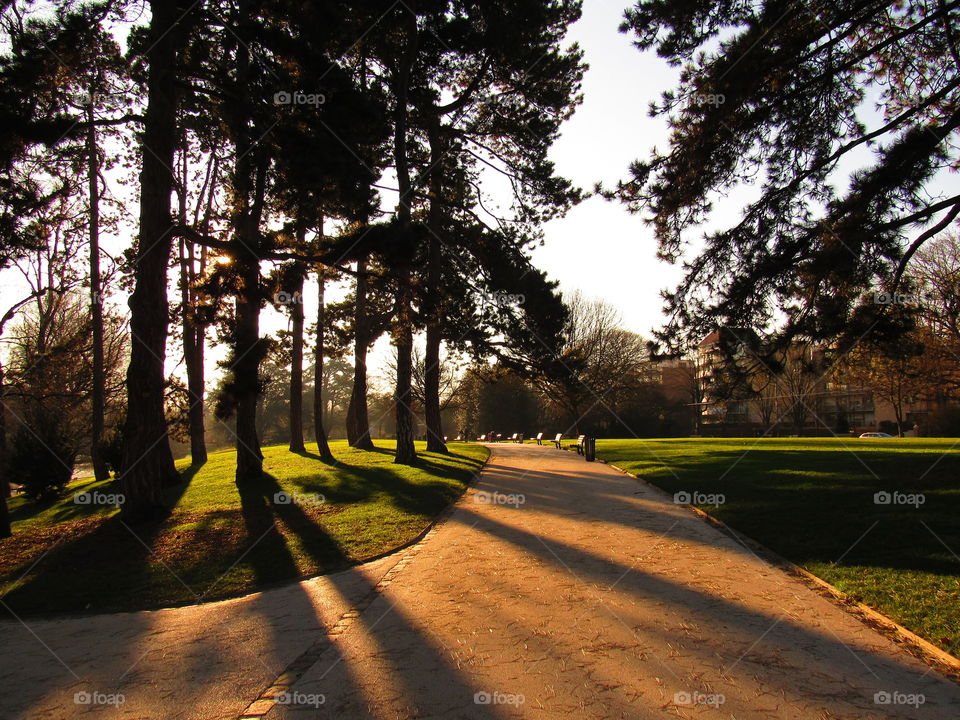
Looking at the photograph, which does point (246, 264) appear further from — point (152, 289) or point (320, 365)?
point (320, 365)

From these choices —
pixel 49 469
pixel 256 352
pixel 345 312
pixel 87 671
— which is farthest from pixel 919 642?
pixel 345 312

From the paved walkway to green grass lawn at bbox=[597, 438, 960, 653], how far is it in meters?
0.59

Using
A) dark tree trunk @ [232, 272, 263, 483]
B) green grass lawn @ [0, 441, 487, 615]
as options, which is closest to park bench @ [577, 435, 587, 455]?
green grass lawn @ [0, 441, 487, 615]

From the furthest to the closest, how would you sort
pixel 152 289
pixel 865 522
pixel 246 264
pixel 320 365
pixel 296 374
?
pixel 320 365
pixel 296 374
pixel 246 264
pixel 152 289
pixel 865 522

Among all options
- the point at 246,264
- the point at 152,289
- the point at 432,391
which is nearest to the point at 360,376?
the point at 432,391

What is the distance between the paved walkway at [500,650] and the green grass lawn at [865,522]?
0.59 m

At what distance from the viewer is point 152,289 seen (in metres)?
9.98

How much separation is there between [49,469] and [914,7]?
887 inches

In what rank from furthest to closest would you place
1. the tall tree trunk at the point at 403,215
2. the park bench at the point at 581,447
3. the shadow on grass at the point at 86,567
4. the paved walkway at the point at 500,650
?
the park bench at the point at 581,447
the tall tree trunk at the point at 403,215
the shadow on grass at the point at 86,567
the paved walkway at the point at 500,650

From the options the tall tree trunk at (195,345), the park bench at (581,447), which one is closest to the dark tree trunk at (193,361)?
the tall tree trunk at (195,345)

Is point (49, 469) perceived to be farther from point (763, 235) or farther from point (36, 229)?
point (763, 235)

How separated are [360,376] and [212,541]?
52.7 ft

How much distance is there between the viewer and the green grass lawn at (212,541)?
6.68 m

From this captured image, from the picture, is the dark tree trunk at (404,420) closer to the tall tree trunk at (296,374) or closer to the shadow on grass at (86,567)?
the tall tree trunk at (296,374)
